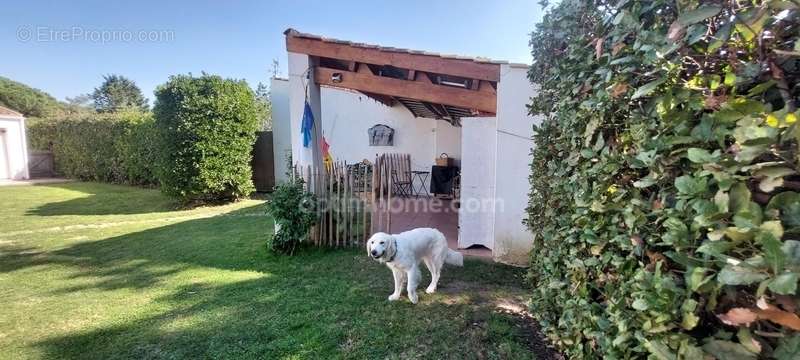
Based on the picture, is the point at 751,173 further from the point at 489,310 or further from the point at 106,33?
the point at 106,33

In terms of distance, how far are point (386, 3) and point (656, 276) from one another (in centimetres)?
881

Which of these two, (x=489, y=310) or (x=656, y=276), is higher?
(x=656, y=276)

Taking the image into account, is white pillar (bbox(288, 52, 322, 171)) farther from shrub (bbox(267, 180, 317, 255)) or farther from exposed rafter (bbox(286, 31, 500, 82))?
shrub (bbox(267, 180, 317, 255))

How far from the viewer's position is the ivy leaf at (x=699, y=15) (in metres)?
0.89

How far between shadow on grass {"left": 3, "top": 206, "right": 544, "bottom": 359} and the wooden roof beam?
7.15ft

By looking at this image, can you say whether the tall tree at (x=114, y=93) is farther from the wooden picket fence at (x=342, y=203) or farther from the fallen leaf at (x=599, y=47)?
the fallen leaf at (x=599, y=47)

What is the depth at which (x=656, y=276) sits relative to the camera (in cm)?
116

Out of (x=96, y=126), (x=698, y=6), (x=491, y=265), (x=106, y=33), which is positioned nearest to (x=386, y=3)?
(x=106, y=33)

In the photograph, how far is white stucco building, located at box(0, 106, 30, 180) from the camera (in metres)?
15.2

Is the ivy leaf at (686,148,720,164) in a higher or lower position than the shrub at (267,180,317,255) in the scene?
higher

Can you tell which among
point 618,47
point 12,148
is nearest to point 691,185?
point 618,47

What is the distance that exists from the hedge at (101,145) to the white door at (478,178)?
9.84 metres

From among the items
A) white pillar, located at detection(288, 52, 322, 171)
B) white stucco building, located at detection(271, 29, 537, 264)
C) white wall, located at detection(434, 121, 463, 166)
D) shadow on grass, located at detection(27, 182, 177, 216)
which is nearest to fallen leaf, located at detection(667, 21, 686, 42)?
white stucco building, located at detection(271, 29, 537, 264)

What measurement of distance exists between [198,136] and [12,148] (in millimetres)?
14218
